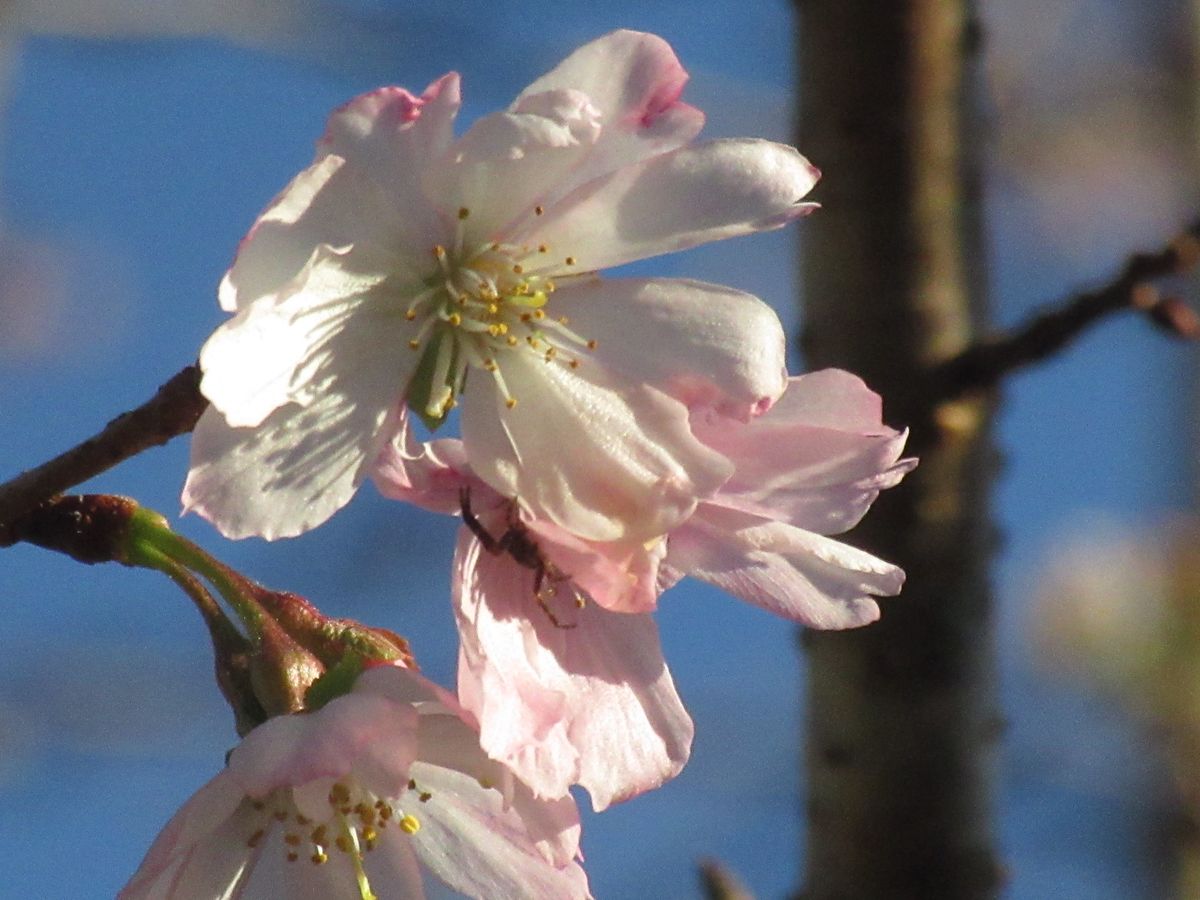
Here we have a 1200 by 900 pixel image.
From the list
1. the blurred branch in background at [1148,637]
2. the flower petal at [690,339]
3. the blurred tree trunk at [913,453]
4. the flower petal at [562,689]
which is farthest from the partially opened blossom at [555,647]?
the blurred branch in background at [1148,637]

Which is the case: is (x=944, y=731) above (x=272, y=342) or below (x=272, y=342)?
below

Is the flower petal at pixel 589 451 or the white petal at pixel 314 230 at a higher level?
the white petal at pixel 314 230

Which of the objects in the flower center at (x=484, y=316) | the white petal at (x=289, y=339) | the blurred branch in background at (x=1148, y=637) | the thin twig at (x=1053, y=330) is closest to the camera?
the white petal at (x=289, y=339)

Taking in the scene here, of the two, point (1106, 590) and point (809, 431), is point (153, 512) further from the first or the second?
point (1106, 590)

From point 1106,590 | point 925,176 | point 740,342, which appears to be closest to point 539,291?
point 740,342

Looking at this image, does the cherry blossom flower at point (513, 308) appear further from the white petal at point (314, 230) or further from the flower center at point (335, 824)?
the flower center at point (335, 824)

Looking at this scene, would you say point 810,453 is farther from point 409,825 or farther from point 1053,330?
point 1053,330

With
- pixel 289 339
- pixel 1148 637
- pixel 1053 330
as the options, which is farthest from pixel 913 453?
pixel 1148 637
